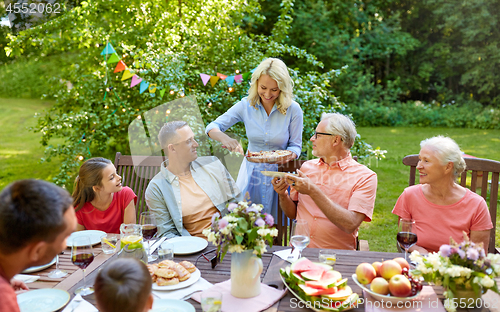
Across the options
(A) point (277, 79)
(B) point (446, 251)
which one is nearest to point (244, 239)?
(B) point (446, 251)

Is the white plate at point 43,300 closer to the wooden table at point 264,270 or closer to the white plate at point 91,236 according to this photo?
the wooden table at point 264,270

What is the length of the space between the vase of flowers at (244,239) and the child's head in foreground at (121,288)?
43cm

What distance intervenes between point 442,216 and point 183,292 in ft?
4.94

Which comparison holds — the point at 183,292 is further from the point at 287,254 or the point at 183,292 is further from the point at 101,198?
the point at 101,198

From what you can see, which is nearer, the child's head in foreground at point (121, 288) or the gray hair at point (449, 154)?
the child's head in foreground at point (121, 288)

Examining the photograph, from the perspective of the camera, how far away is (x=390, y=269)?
1499 mm

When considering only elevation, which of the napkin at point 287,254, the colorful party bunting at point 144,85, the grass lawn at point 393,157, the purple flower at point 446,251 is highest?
the colorful party bunting at point 144,85

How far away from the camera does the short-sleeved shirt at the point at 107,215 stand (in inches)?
99.7

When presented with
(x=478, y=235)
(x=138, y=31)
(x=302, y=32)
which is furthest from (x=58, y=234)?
(x=302, y=32)

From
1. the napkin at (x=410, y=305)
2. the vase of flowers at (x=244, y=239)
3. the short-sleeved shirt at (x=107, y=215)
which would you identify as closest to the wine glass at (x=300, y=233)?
the vase of flowers at (x=244, y=239)

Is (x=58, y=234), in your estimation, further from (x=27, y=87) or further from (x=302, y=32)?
(x=302, y=32)

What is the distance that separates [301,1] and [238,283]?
11.5 m

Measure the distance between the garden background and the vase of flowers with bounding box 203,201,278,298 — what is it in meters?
2.76

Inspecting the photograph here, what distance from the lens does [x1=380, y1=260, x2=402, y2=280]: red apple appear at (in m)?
1.49
